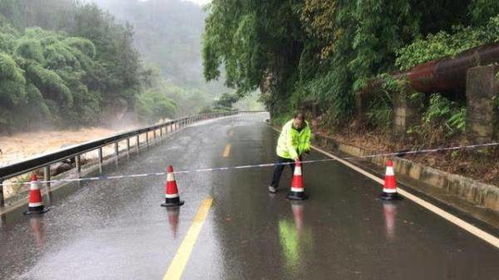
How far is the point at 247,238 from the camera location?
20.6 feet

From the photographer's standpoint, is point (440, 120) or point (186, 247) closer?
point (186, 247)

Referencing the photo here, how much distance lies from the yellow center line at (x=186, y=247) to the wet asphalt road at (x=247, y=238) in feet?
0.25

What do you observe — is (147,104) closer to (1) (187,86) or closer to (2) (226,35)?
(2) (226,35)

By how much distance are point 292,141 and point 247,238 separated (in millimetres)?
2931

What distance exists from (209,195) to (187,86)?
479ft

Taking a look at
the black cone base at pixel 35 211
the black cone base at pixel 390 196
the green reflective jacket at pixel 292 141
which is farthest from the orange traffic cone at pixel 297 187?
the black cone base at pixel 35 211

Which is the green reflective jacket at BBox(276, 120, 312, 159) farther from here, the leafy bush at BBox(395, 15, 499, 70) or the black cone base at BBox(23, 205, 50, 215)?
the leafy bush at BBox(395, 15, 499, 70)

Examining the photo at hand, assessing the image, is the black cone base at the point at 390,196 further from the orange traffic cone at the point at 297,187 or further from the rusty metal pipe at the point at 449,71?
the rusty metal pipe at the point at 449,71

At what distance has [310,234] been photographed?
6.43 meters

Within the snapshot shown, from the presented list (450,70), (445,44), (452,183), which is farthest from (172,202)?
(445,44)

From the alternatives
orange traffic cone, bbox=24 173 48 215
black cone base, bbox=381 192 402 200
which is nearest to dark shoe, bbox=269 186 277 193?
black cone base, bbox=381 192 402 200

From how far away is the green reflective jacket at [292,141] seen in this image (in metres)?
8.87

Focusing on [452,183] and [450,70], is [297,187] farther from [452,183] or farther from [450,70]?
[450,70]

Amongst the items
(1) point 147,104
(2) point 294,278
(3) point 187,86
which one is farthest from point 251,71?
(3) point 187,86
